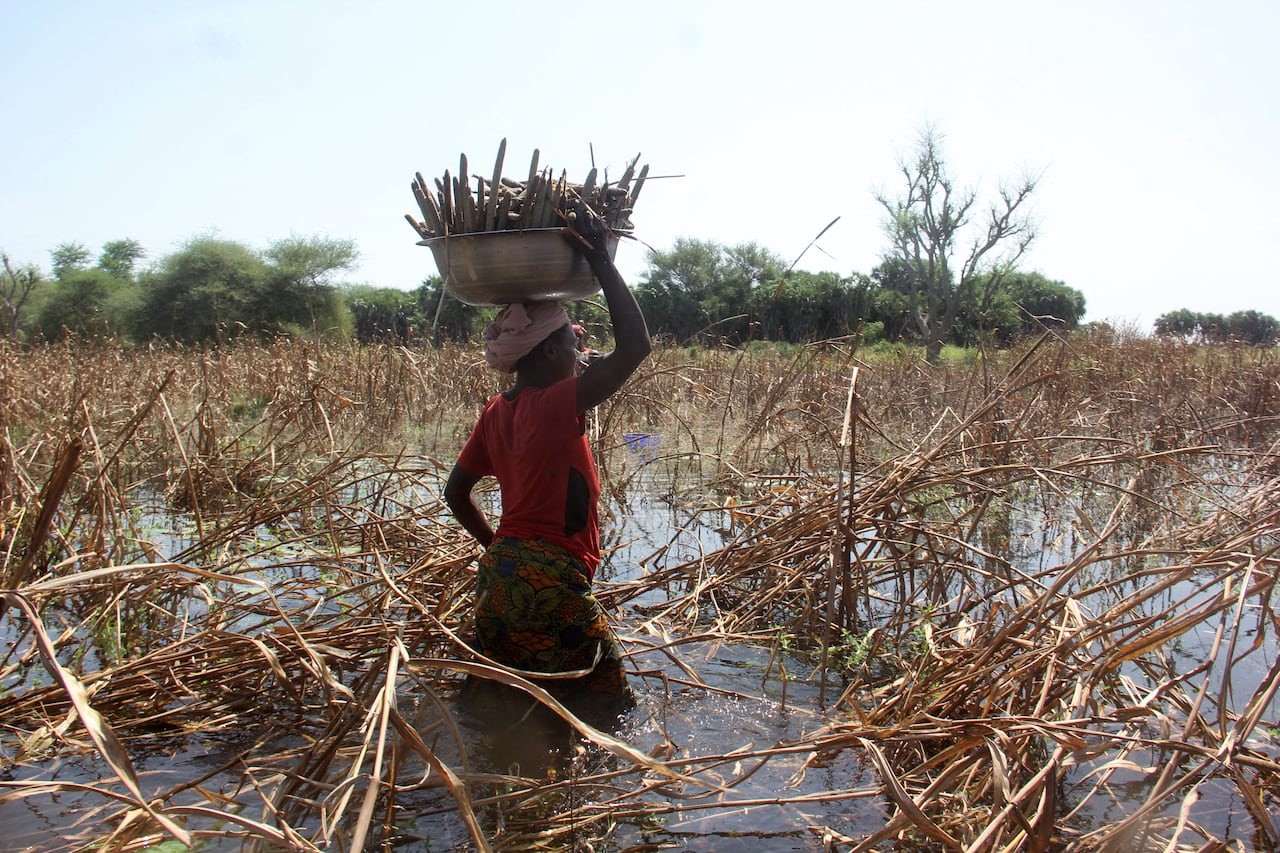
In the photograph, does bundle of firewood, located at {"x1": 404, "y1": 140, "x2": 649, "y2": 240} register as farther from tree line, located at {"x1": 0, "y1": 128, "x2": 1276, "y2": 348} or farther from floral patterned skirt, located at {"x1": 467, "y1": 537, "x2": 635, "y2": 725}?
tree line, located at {"x1": 0, "y1": 128, "x2": 1276, "y2": 348}

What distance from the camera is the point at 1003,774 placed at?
1.69m

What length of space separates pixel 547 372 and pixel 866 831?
1.44m

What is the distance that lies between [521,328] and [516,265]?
0.67 feet

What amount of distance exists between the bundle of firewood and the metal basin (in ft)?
0.10

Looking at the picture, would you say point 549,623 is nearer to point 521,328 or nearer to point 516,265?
point 521,328

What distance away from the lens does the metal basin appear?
7.75 feet

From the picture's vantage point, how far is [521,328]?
2520 mm

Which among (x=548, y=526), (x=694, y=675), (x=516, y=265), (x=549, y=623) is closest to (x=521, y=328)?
(x=516, y=265)

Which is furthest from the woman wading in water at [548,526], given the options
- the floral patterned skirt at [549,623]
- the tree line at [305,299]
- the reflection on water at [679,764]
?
the tree line at [305,299]

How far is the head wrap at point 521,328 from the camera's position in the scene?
8.29 feet

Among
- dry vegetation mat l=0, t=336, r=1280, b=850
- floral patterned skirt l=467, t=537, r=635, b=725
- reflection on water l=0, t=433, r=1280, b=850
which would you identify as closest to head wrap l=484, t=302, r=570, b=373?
floral patterned skirt l=467, t=537, r=635, b=725

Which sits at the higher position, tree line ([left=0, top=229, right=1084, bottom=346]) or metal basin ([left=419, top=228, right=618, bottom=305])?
tree line ([left=0, top=229, right=1084, bottom=346])

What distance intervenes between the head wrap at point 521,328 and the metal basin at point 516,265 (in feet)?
0.14

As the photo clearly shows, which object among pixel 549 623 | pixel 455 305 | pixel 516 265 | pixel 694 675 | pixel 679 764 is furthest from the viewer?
pixel 455 305
